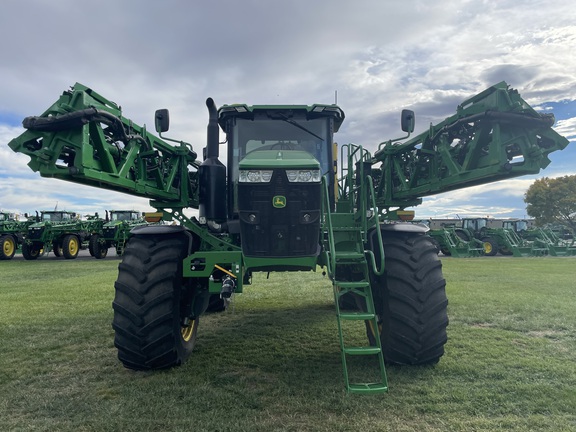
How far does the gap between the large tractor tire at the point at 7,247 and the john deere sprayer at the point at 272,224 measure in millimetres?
18796

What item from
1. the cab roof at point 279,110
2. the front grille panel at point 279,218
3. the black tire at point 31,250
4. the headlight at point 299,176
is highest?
the cab roof at point 279,110

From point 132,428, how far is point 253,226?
6.77 ft

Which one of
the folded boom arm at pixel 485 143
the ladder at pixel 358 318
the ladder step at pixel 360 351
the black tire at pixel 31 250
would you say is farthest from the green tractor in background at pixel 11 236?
the ladder step at pixel 360 351

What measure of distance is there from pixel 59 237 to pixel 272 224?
767 inches

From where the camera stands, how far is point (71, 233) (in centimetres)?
1989

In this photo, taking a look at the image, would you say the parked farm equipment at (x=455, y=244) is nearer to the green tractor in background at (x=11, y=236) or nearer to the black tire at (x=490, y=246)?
the black tire at (x=490, y=246)

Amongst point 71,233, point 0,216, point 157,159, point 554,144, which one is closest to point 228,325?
point 157,159

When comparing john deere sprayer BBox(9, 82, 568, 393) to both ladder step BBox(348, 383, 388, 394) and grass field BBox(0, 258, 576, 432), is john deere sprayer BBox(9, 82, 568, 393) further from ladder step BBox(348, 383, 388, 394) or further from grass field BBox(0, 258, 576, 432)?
grass field BBox(0, 258, 576, 432)

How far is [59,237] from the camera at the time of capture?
1995 centimetres

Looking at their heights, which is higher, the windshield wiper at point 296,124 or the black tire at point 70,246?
the windshield wiper at point 296,124

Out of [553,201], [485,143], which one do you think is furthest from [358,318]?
[553,201]

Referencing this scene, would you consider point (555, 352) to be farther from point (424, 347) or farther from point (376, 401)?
point (376, 401)

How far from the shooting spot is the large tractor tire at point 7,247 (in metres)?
19.2

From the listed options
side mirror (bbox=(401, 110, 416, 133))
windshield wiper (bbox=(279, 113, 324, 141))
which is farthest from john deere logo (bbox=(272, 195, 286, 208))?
side mirror (bbox=(401, 110, 416, 133))
